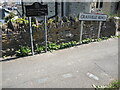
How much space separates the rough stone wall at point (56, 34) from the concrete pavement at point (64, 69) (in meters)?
0.68

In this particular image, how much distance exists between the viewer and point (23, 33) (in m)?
5.23

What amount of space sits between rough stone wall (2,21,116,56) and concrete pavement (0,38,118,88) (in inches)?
26.6

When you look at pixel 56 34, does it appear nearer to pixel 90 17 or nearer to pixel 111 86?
pixel 90 17

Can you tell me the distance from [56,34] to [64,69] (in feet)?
6.96

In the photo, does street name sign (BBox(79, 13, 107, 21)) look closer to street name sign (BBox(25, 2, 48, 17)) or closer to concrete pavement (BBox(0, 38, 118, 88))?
concrete pavement (BBox(0, 38, 118, 88))

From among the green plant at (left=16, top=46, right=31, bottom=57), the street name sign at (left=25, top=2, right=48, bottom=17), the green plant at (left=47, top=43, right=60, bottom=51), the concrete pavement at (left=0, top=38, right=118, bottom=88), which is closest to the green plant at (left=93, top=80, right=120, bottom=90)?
the concrete pavement at (left=0, top=38, right=118, bottom=88)

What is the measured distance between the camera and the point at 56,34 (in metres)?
5.92

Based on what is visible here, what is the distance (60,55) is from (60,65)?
2.58ft

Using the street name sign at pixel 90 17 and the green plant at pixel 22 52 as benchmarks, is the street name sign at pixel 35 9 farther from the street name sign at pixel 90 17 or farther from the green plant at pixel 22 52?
the street name sign at pixel 90 17

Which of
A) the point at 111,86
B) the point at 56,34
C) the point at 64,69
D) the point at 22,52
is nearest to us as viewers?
the point at 111,86

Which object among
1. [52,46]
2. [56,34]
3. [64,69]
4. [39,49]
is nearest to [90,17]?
[56,34]

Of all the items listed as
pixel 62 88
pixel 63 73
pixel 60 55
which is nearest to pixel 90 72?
pixel 63 73

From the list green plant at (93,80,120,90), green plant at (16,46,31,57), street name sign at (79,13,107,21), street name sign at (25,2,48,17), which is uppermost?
street name sign at (25,2,48,17)

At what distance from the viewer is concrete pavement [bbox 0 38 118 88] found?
3664 mm
